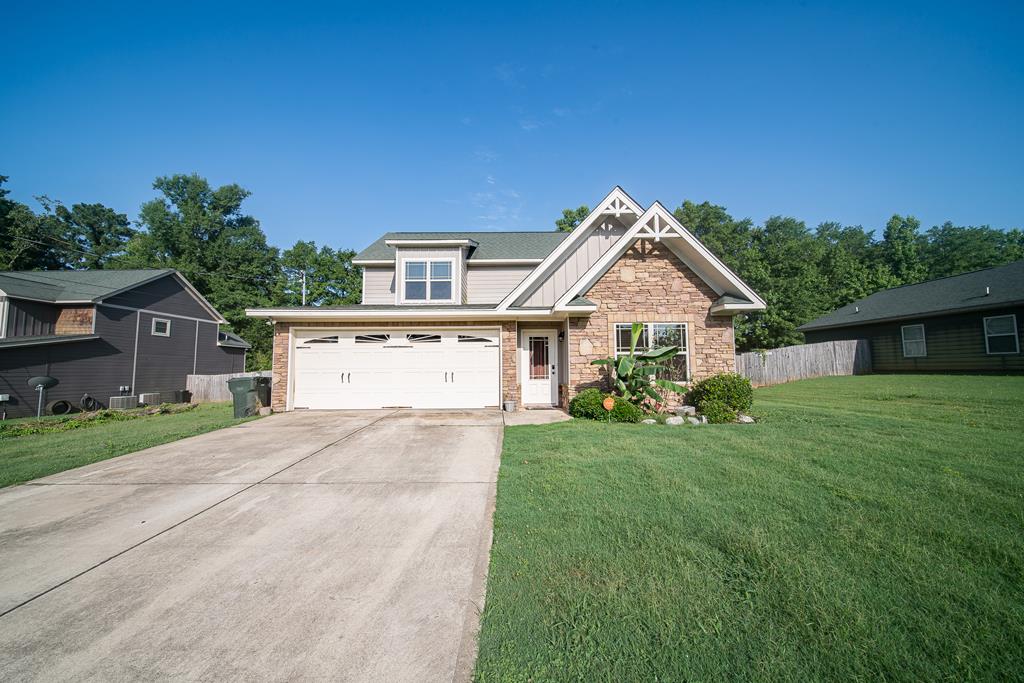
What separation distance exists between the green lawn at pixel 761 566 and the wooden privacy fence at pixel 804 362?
13168 millimetres

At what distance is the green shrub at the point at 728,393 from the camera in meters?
9.53

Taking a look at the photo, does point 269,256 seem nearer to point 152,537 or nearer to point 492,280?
point 492,280

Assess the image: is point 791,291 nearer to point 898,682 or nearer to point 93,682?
point 898,682

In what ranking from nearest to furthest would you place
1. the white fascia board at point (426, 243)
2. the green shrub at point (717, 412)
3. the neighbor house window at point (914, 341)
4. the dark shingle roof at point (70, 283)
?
1. the green shrub at point (717, 412)
2. the white fascia board at point (426, 243)
3. the dark shingle roof at point (70, 283)
4. the neighbor house window at point (914, 341)

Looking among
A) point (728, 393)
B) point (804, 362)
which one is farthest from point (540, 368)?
point (804, 362)

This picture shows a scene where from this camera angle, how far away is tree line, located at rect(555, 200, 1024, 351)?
2955cm

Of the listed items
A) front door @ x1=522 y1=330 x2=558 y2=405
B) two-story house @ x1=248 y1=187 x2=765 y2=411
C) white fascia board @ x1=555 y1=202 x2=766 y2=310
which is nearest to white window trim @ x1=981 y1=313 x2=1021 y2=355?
white fascia board @ x1=555 y1=202 x2=766 y2=310

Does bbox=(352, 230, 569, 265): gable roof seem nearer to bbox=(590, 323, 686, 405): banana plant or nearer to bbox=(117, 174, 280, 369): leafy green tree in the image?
bbox=(590, 323, 686, 405): banana plant

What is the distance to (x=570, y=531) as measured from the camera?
11.6 ft

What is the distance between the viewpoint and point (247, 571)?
3.15 m

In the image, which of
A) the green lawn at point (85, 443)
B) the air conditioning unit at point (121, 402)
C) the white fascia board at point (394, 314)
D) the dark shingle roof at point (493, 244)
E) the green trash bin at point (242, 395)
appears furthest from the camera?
the dark shingle roof at point (493, 244)

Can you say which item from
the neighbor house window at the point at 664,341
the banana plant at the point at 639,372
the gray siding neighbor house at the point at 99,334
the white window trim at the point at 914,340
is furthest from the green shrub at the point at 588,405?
the white window trim at the point at 914,340

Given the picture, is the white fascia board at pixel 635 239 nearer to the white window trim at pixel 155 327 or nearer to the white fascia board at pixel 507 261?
the white fascia board at pixel 507 261

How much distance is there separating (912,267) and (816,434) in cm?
4789
